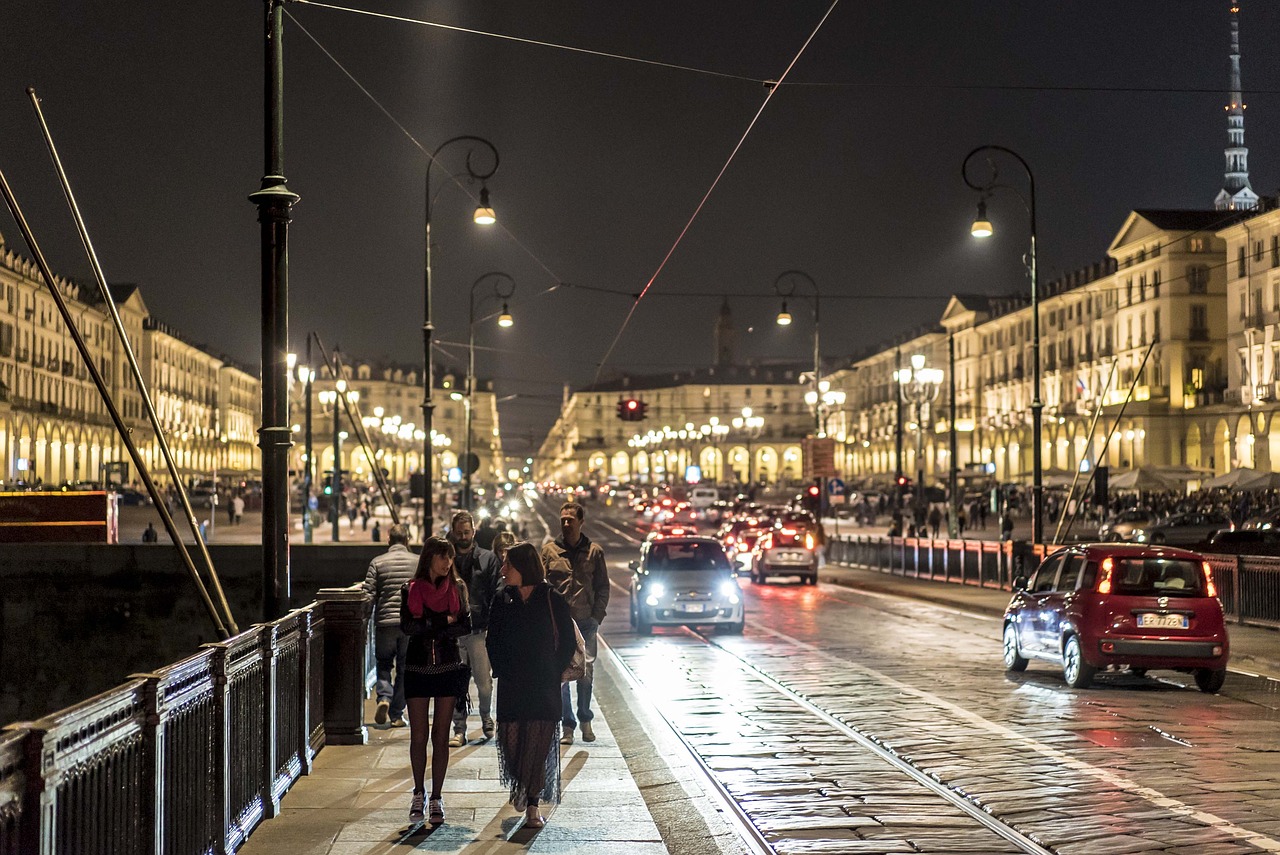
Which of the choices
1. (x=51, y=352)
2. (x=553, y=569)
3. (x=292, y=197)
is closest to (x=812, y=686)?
(x=553, y=569)

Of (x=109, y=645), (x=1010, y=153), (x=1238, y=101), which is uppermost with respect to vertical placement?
(x=1238, y=101)

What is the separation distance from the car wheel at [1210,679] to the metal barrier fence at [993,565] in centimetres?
791

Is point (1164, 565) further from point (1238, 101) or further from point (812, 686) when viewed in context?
point (1238, 101)

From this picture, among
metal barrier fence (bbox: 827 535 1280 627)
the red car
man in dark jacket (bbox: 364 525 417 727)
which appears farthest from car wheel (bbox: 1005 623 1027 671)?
man in dark jacket (bbox: 364 525 417 727)

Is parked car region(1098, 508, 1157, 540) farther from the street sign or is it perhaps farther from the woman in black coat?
the woman in black coat

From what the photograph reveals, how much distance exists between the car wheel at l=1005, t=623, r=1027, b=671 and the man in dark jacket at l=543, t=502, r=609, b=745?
23.2ft

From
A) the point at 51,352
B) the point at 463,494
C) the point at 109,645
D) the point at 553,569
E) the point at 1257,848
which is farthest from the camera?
the point at 51,352

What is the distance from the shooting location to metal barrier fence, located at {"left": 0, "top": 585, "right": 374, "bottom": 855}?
16.8 ft

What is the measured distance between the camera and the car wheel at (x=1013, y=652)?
61.4 ft

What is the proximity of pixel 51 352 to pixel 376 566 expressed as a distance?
9887 centimetres

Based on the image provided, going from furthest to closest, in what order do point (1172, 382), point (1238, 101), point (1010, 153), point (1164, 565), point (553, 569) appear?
point (1238, 101) < point (1172, 382) < point (1010, 153) < point (1164, 565) < point (553, 569)

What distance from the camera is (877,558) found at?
1902 inches

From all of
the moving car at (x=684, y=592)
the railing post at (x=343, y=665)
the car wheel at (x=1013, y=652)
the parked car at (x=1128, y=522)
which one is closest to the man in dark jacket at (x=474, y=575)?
the railing post at (x=343, y=665)

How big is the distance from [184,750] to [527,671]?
7.90 feet
